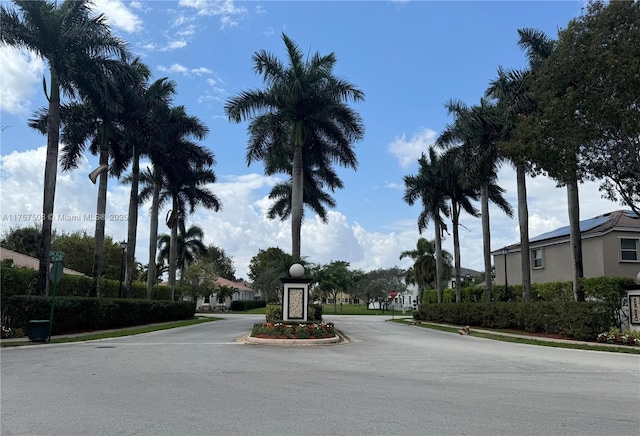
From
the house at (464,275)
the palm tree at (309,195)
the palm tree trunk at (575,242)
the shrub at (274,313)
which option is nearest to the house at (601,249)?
the palm tree trunk at (575,242)

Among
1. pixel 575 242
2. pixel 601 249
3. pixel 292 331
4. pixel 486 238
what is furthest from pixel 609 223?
pixel 292 331

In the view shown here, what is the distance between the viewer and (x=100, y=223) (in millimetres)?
28703

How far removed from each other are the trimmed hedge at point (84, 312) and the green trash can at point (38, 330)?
218 cm

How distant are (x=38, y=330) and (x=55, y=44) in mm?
12803

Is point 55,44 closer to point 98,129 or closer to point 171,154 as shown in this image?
point 98,129

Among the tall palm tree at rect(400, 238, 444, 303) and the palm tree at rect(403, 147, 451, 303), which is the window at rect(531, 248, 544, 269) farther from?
the tall palm tree at rect(400, 238, 444, 303)

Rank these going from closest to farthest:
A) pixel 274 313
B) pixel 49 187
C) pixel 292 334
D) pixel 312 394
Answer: pixel 312 394, pixel 292 334, pixel 49 187, pixel 274 313

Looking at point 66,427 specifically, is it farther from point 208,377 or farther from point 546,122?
point 546,122

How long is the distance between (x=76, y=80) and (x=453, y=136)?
77.7 feet

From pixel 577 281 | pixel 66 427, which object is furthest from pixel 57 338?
pixel 577 281

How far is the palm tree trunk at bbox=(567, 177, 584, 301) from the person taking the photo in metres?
23.5

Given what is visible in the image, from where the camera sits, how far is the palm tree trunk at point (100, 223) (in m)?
28.2

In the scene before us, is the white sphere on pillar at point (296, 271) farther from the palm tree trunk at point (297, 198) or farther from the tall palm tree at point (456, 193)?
the tall palm tree at point (456, 193)

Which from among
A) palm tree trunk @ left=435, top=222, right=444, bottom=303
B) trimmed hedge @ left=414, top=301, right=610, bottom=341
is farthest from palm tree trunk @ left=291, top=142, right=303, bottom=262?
palm tree trunk @ left=435, top=222, right=444, bottom=303
